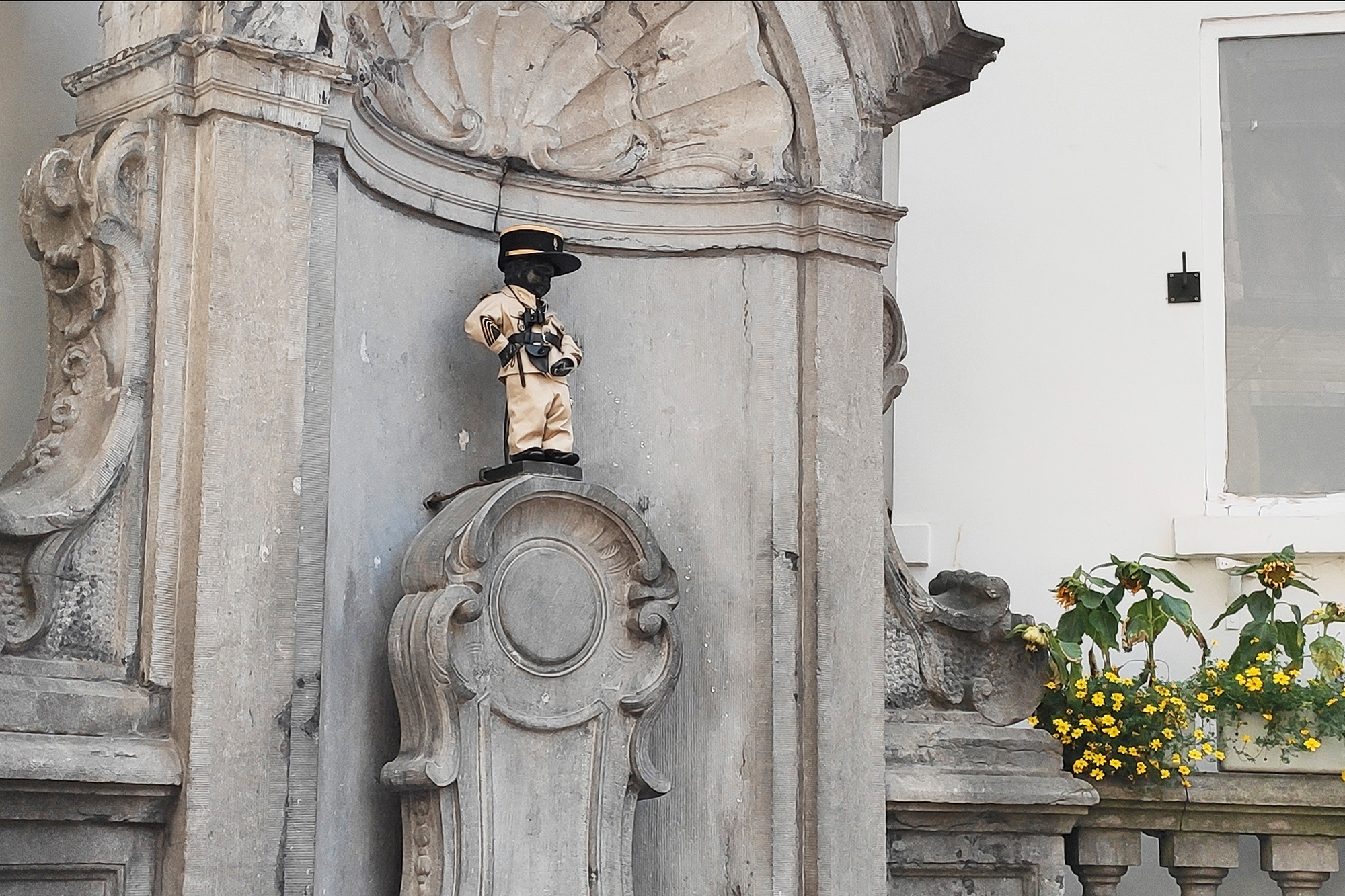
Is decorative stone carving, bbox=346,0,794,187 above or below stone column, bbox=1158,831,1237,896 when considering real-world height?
above

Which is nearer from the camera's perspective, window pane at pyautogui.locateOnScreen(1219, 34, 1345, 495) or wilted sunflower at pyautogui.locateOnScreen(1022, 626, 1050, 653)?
wilted sunflower at pyautogui.locateOnScreen(1022, 626, 1050, 653)

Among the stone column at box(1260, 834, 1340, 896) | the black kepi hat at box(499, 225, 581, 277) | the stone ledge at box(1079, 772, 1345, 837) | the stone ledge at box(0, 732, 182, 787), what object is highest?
the black kepi hat at box(499, 225, 581, 277)

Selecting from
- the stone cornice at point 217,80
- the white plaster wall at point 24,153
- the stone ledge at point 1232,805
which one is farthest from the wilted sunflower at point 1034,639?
the white plaster wall at point 24,153

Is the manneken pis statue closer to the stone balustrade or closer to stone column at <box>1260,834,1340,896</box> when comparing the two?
the stone balustrade

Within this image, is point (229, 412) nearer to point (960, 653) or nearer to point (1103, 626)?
point (960, 653)

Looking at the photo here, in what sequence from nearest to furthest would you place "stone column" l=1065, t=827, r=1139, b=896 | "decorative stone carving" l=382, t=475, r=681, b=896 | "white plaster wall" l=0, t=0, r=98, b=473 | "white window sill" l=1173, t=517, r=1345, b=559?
"decorative stone carving" l=382, t=475, r=681, b=896, "white plaster wall" l=0, t=0, r=98, b=473, "stone column" l=1065, t=827, r=1139, b=896, "white window sill" l=1173, t=517, r=1345, b=559

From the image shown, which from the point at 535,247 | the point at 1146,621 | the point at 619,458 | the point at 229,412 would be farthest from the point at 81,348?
the point at 1146,621

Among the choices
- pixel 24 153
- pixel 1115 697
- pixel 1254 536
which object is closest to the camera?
pixel 24 153

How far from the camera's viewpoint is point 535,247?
4445 millimetres

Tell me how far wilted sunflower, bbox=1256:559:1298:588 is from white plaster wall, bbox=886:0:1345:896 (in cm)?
110

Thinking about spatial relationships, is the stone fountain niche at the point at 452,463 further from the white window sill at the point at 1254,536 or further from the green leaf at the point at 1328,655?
the white window sill at the point at 1254,536

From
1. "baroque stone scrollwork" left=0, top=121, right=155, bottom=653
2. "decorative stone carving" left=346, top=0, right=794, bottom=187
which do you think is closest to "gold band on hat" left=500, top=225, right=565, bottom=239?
"decorative stone carving" left=346, top=0, right=794, bottom=187

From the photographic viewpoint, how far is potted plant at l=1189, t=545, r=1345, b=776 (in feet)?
16.3

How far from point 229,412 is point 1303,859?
3.15 metres
